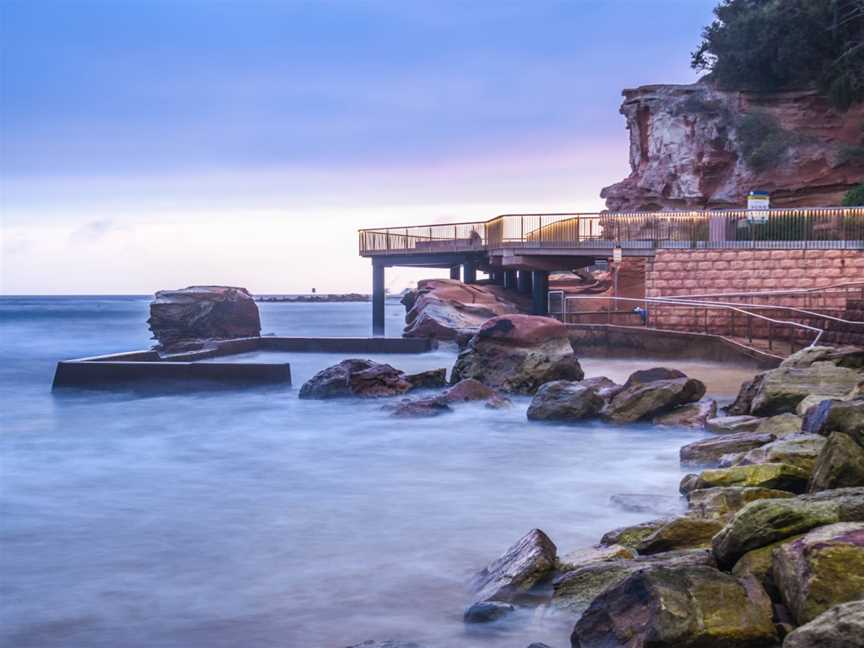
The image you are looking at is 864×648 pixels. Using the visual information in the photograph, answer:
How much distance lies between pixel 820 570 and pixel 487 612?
191 cm

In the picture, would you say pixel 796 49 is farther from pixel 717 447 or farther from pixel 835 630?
pixel 835 630

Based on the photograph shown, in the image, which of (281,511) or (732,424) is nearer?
(281,511)

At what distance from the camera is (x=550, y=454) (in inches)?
457

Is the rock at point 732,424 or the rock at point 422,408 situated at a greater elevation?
the rock at point 732,424

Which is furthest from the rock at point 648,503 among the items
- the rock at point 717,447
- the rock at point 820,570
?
the rock at point 820,570

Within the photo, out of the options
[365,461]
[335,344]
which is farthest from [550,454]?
[335,344]

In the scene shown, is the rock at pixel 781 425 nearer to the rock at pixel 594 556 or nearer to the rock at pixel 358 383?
the rock at pixel 594 556

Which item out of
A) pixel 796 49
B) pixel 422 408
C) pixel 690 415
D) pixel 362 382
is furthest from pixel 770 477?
pixel 796 49

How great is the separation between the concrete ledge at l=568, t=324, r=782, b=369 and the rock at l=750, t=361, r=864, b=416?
524 centimetres

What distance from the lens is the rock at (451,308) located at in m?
27.7

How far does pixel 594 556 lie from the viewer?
6113 mm

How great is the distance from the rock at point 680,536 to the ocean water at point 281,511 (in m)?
0.94

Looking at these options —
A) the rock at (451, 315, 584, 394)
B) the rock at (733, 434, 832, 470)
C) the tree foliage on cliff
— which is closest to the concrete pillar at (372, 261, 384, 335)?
the tree foliage on cliff

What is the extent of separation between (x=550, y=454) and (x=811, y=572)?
7.02 meters
